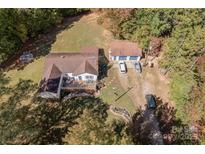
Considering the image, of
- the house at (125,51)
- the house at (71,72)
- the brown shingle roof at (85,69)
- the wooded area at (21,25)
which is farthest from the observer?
the house at (125,51)

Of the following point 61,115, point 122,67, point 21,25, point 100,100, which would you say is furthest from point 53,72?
point 122,67

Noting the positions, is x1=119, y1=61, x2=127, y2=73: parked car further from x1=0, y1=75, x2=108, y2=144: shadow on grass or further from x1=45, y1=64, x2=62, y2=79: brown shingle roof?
x1=45, y1=64, x2=62, y2=79: brown shingle roof

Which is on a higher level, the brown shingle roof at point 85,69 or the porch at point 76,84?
the brown shingle roof at point 85,69

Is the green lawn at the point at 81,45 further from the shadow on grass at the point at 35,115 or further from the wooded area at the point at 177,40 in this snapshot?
the wooded area at the point at 177,40

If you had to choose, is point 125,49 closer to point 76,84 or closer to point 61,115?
point 76,84

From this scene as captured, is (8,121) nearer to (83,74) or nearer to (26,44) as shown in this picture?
(83,74)

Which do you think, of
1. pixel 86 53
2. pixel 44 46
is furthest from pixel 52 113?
pixel 44 46

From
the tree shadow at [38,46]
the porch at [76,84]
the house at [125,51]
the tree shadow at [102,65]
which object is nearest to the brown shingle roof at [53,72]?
the porch at [76,84]

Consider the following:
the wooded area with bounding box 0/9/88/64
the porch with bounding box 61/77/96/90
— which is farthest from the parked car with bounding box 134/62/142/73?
the wooded area with bounding box 0/9/88/64
